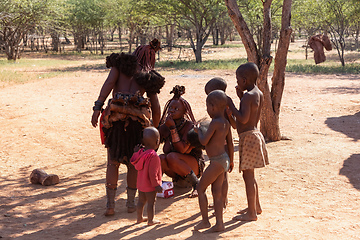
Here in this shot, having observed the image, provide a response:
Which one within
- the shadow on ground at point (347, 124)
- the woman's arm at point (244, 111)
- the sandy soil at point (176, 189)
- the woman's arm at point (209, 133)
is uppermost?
the woman's arm at point (244, 111)

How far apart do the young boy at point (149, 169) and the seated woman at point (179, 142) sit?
0.72 meters

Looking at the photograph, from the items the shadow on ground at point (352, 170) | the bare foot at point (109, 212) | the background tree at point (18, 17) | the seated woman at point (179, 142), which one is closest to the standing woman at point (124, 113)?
the bare foot at point (109, 212)

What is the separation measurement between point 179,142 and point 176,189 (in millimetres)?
732

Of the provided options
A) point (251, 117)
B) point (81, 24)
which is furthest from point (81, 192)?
point (81, 24)

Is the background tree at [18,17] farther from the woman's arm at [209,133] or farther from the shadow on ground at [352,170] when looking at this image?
the woman's arm at [209,133]

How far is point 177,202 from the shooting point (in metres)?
4.40

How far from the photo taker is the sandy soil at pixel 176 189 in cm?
354

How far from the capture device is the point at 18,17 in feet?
82.5

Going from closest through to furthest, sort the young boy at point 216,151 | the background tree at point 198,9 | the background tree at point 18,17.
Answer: the young boy at point 216,151
the background tree at point 198,9
the background tree at point 18,17

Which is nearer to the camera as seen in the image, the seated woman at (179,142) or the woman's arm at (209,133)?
the woman's arm at (209,133)

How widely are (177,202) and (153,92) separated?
1.26 meters

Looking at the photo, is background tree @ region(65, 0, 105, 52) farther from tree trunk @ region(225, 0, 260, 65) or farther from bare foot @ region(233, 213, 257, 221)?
bare foot @ region(233, 213, 257, 221)

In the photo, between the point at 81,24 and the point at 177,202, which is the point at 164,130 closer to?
the point at 177,202

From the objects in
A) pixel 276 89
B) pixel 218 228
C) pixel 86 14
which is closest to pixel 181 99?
pixel 218 228
